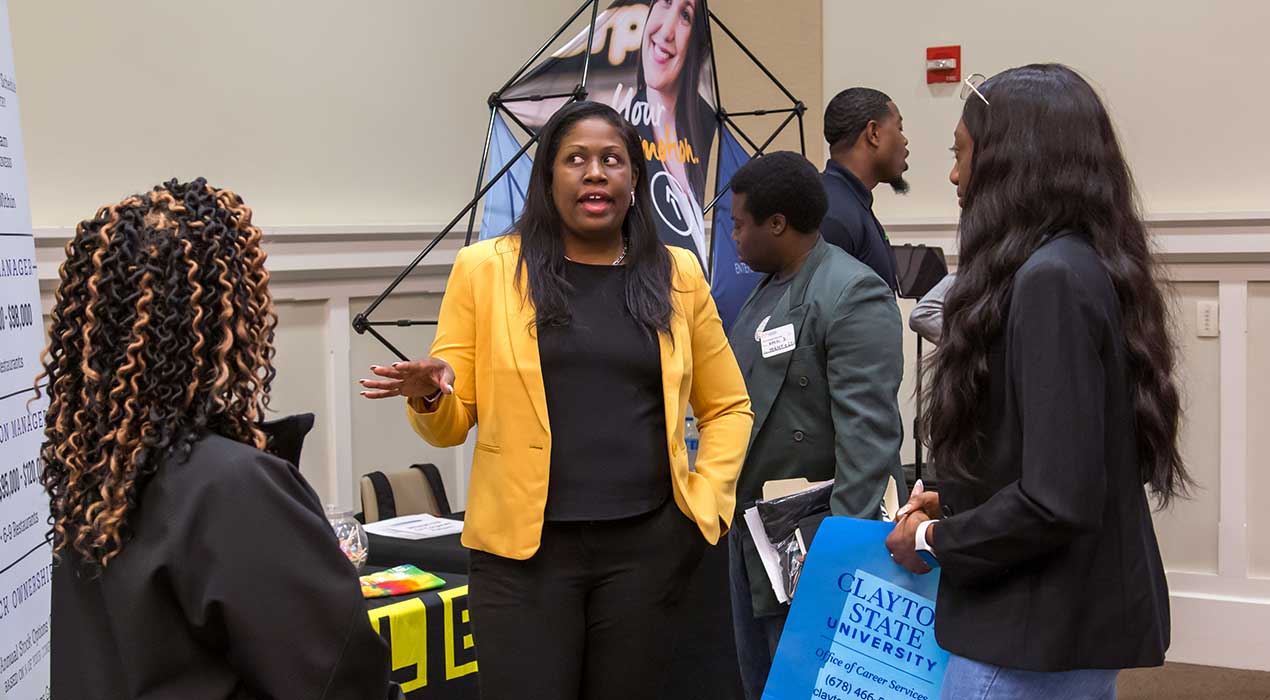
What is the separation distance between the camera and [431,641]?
2.48 meters

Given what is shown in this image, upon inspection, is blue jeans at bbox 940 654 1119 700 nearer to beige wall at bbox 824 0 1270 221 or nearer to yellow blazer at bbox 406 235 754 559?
yellow blazer at bbox 406 235 754 559

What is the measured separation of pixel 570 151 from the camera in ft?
6.78

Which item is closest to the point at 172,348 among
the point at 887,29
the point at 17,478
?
the point at 17,478

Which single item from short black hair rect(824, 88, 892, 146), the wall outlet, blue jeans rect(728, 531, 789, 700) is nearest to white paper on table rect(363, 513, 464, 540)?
blue jeans rect(728, 531, 789, 700)

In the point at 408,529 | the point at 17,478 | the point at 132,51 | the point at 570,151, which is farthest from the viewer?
the point at 132,51

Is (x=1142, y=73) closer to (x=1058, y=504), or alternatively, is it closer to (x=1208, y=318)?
(x=1208, y=318)

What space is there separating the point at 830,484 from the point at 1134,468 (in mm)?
991

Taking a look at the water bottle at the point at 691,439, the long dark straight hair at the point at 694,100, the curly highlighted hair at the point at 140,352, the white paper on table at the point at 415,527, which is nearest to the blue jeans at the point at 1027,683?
the curly highlighted hair at the point at 140,352

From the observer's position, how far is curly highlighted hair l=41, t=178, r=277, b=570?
1.17 m

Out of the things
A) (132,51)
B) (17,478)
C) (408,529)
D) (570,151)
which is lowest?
(408,529)

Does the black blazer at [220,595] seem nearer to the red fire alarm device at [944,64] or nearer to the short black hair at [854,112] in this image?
the short black hair at [854,112]

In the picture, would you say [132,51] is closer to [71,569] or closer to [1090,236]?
[71,569]

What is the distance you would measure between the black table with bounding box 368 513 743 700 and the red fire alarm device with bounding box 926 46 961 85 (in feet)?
7.44

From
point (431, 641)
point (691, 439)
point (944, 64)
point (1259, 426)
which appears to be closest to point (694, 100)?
point (691, 439)
